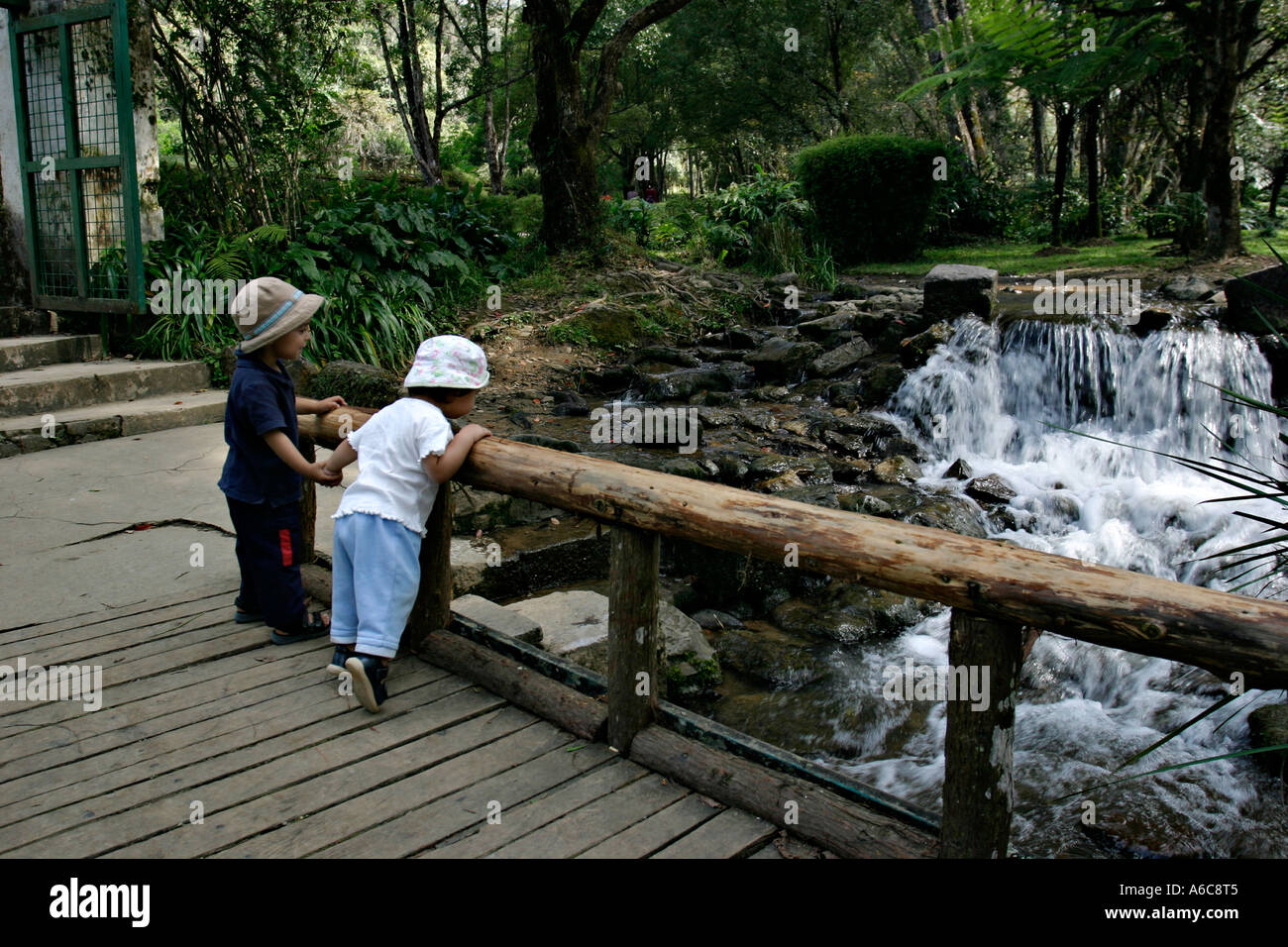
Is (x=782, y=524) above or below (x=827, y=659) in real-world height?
above

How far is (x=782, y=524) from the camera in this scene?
254 cm

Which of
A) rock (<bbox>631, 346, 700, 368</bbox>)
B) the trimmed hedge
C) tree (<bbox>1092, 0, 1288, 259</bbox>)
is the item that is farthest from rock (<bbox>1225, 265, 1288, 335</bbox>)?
the trimmed hedge

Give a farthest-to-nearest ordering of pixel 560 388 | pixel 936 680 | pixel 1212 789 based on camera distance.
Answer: pixel 560 388 → pixel 936 680 → pixel 1212 789

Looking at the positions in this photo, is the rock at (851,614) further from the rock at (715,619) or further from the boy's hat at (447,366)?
the boy's hat at (447,366)

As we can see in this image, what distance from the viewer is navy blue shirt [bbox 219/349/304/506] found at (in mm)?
3457

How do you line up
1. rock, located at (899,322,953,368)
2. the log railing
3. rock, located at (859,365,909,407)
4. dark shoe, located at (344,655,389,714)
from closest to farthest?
the log railing, dark shoe, located at (344,655,389,714), rock, located at (859,365,909,407), rock, located at (899,322,953,368)

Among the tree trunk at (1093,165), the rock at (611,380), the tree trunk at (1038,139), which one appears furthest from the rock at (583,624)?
the tree trunk at (1038,139)

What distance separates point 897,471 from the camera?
7.67m

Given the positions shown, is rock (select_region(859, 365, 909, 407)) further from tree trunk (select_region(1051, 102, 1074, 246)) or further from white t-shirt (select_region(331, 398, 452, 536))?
white t-shirt (select_region(331, 398, 452, 536))

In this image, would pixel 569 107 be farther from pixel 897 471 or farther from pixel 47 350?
pixel 897 471

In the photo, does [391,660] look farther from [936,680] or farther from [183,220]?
[183,220]

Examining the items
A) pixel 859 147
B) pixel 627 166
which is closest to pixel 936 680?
pixel 859 147

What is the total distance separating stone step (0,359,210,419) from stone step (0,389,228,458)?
0.23 ft
